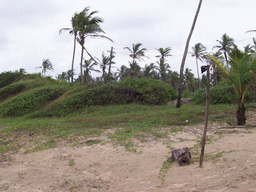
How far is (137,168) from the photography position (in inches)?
193

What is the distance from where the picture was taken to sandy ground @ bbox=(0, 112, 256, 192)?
371 centimetres

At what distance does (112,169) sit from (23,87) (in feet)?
59.9

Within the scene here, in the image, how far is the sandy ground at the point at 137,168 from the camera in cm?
371

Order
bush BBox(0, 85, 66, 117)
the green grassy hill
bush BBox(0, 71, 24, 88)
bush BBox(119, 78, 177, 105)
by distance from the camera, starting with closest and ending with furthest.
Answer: the green grassy hill
bush BBox(119, 78, 177, 105)
bush BBox(0, 85, 66, 117)
bush BBox(0, 71, 24, 88)

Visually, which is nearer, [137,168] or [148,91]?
[137,168]

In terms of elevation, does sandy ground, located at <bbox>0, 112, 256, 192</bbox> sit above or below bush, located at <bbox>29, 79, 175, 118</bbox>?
below

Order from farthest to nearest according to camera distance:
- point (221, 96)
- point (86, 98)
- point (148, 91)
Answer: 1. point (148, 91)
2. point (86, 98)
3. point (221, 96)

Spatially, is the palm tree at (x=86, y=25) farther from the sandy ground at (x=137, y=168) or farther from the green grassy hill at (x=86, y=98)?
the sandy ground at (x=137, y=168)

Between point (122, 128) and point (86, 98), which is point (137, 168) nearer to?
point (122, 128)

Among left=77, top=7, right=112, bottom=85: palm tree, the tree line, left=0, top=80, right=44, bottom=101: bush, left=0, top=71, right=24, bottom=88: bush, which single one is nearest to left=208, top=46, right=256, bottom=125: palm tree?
the tree line

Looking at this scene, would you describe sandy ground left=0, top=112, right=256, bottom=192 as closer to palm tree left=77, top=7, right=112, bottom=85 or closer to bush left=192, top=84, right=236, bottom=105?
bush left=192, top=84, right=236, bottom=105

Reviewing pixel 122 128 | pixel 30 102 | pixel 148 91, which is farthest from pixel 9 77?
pixel 122 128

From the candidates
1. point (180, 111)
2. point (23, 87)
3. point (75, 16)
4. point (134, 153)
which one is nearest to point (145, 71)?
point (75, 16)

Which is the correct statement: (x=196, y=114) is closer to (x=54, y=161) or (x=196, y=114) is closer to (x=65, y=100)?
(x=54, y=161)
